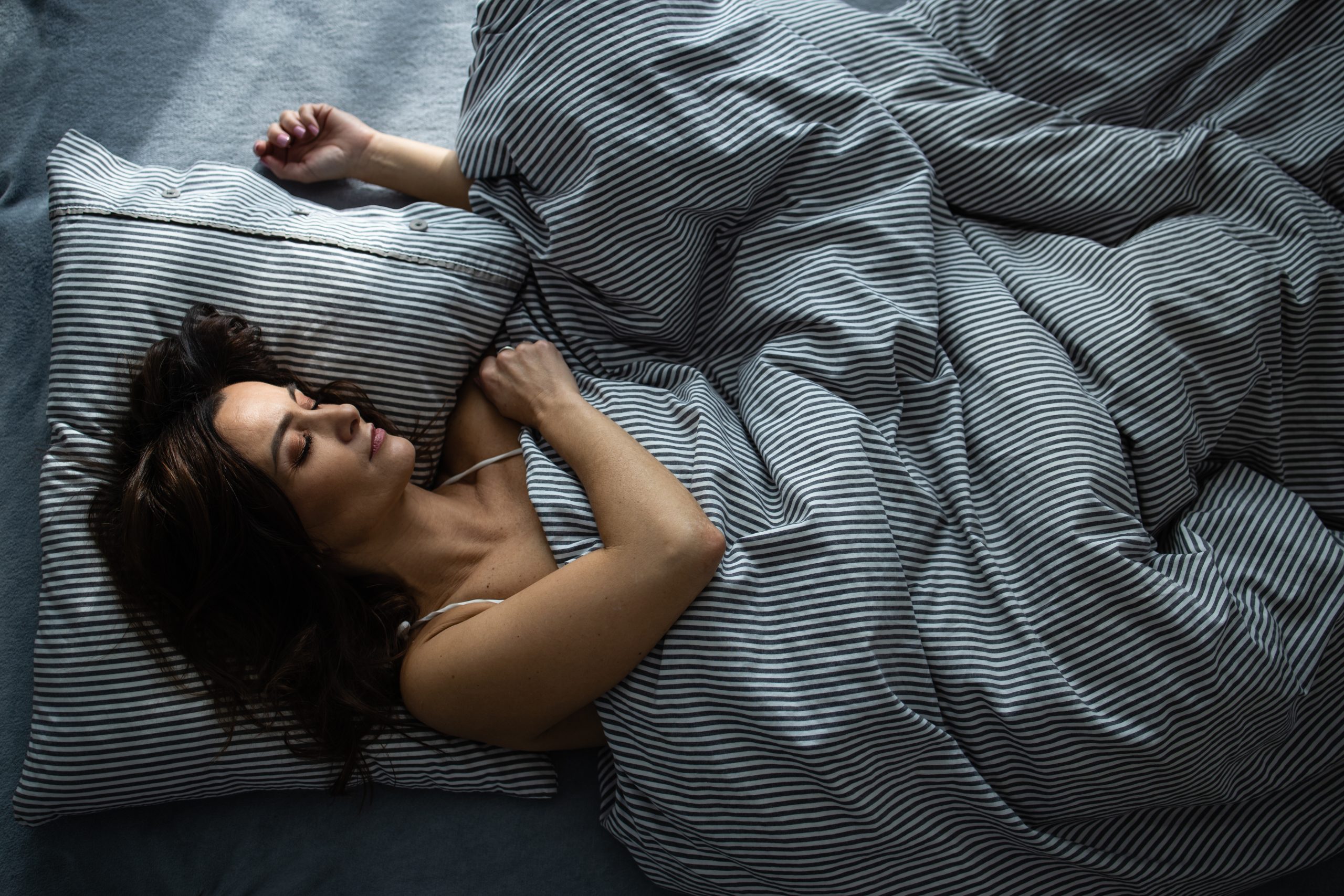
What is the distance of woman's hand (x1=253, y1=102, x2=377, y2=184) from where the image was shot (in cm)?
142

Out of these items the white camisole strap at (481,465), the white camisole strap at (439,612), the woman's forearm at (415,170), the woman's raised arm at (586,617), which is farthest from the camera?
the woman's forearm at (415,170)

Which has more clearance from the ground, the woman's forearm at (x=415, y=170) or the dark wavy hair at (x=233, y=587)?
the woman's forearm at (x=415, y=170)

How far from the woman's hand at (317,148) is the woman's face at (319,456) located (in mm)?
535

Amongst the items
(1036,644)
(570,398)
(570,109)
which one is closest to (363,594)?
(570,398)

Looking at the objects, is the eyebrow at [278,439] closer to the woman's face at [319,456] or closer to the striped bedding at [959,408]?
the woman's face at [319,456]

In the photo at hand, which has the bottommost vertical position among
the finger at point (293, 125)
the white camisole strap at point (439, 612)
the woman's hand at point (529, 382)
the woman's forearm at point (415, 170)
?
the white camisole strap at point (439, 612)

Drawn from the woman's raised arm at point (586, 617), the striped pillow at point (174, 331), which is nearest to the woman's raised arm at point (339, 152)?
the striped pillow at point (174, 331)

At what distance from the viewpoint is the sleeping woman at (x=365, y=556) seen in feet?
3.26

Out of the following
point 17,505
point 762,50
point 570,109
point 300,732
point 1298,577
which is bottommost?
point 300,732

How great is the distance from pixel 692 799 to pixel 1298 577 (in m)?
0.78

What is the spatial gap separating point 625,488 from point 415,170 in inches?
29.1

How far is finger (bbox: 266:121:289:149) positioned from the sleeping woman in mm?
443

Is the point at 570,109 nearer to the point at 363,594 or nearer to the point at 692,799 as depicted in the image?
the point at 363,594

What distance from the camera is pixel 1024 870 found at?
3.37 ft
